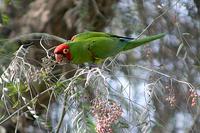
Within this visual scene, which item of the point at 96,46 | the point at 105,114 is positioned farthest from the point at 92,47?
the point at 105,114

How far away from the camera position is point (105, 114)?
1395 mm

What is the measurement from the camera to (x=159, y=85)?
6.01 ft

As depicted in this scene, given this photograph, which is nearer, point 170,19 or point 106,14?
point 170,19

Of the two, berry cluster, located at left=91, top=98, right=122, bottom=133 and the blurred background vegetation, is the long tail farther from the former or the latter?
berry cluster, located at left=91, top=98, right=122, bottom=133

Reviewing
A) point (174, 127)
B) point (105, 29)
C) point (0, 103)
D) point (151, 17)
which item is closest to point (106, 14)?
point (105, 29)

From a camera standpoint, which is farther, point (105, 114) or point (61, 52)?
point (61, 52)

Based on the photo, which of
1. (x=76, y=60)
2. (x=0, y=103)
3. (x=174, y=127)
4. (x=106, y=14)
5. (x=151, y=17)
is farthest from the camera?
(x=106, y=14)

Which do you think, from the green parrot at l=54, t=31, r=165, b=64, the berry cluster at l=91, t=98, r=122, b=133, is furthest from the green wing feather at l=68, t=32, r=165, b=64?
the berry cluster at l=91, t=98, r=122, b=133

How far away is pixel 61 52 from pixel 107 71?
0.62 ft

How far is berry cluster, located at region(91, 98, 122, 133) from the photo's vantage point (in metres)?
1.37

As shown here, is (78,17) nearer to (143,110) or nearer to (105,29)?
(105,29)

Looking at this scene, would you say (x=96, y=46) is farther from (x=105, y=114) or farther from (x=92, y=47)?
(x=105, y=114)

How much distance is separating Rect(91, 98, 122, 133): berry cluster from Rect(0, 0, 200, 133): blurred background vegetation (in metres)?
0.09

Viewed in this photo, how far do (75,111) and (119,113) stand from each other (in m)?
0.26
